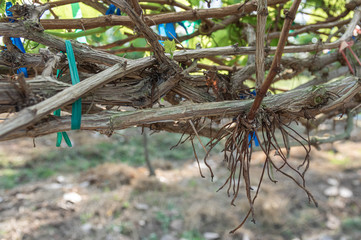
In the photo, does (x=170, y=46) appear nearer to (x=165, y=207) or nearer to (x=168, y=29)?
(x=168, y=29)

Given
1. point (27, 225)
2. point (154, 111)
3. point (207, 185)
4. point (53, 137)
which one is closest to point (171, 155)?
point (207, 185)

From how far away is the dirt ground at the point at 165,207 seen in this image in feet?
6.26

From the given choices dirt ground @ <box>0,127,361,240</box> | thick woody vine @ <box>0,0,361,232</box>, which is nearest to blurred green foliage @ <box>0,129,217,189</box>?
dirt ground @ <box>0,127,361,240</box>

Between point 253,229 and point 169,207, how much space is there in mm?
553

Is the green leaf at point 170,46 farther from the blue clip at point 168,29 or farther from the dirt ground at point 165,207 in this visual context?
the dirt ground at point 165,207

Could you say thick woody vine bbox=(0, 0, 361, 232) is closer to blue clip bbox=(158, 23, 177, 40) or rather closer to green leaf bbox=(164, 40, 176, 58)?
green leaf bbox=(164, 40, 176, 58)

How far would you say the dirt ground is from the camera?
191 centimetres

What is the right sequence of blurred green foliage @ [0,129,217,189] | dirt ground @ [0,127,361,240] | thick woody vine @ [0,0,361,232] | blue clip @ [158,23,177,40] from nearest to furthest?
1. thick woody vine @ [0,0,361,232]
2. blue clip @ [158,23,177,40]
3. dirt ground @ [0,127,361,240]
4. blurred green foliage @ [0,129,217,189]

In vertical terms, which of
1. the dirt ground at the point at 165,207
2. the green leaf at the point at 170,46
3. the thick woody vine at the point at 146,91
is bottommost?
the dirt ground at the point at 165,207

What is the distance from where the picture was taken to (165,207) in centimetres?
219

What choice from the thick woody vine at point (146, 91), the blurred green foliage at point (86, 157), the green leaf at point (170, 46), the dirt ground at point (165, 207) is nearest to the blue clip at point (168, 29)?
the thick woody vine at point (146, 91)

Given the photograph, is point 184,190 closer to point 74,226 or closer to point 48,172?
point 74,226

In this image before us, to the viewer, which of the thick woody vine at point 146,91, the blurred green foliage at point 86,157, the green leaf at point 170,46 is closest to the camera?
the thick woody vine at point 146,91

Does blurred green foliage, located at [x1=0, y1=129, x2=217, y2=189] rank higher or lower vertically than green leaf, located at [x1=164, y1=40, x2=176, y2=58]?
lower
